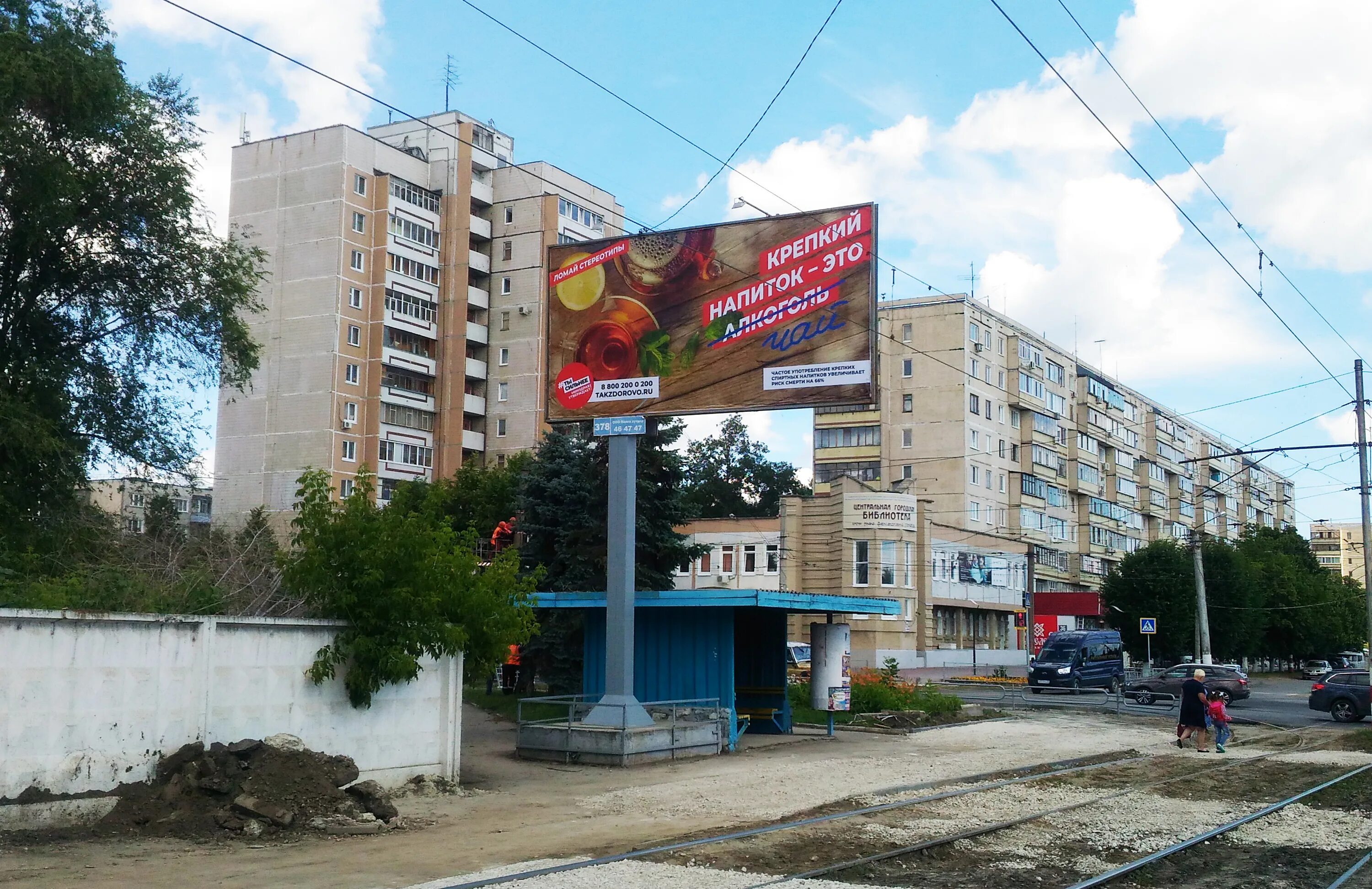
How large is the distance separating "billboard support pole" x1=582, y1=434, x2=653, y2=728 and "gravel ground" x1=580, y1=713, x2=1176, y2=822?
2.45 meters

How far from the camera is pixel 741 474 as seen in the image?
10331cm

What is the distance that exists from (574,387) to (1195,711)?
13796 mm

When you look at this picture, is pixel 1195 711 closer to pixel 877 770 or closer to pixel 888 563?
pixel 877 770

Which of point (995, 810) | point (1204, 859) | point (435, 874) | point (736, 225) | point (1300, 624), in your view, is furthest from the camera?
point (1300, 624)

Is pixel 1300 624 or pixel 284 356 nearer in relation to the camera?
pixel 284 356

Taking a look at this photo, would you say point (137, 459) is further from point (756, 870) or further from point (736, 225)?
point (756, 870)

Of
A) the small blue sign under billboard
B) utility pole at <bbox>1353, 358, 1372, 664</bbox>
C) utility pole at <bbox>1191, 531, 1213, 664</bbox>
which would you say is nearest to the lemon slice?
the small blue sign under billboard

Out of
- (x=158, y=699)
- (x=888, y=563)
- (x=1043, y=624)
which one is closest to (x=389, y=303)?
(x=888, y=563)

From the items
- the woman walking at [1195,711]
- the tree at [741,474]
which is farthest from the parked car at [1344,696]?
the tree at [741,474]

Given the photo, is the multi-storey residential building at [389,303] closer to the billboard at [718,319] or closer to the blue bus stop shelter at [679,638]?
the billboard at [718,319]

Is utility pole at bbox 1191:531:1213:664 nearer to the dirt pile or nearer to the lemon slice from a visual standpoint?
the lemon slice

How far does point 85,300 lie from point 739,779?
20.3 m

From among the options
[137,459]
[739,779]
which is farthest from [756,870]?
[137,459]

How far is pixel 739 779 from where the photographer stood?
729 inches
